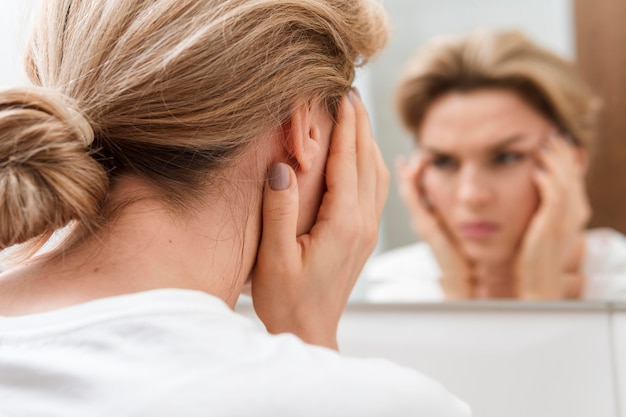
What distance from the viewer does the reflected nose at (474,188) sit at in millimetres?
892

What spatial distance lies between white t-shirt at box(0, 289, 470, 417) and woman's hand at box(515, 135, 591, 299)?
408mm

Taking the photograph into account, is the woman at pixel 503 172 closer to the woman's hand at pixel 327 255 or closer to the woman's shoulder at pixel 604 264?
the woman's shoulder at pixel 604 264

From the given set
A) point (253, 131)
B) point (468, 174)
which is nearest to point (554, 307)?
point (468, 174)

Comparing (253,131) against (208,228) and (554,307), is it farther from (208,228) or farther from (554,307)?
(554,307)

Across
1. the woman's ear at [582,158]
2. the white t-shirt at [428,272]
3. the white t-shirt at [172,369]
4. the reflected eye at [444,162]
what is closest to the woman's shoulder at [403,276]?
the white t-shirt at [428,272]

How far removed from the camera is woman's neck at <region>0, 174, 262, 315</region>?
54 cm

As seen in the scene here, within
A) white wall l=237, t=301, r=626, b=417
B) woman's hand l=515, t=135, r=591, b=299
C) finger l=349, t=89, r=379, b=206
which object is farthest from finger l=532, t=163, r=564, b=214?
finger l=349, t=89, r=379, b=206

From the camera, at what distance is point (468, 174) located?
90 centimetres

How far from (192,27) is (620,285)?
0.57m

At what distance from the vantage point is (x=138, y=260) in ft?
1.83

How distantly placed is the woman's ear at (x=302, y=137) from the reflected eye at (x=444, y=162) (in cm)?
29

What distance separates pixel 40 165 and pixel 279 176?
0.19 m

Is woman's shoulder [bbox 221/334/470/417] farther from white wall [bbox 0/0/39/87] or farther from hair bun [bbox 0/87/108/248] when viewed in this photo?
white wall [bbox 0/0/39/87]

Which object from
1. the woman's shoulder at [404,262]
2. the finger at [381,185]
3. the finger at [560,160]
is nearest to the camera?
the finger at [381,185]
